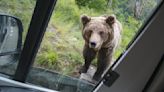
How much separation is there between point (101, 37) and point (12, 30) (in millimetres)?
714

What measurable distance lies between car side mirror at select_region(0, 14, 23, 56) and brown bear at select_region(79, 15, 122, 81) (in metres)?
0.52

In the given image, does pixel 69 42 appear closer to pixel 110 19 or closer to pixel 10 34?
pixel 110 19

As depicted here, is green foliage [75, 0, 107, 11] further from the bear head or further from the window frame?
the window frame

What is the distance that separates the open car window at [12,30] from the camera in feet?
6.33

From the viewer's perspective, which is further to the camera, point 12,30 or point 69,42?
point 12,30

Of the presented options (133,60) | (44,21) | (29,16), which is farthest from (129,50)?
(29,16)

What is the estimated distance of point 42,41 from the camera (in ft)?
6.32

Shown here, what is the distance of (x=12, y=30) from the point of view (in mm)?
2076

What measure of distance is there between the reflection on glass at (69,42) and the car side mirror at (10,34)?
0.67ft

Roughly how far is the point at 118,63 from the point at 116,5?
44 cm

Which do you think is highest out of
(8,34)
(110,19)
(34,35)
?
(110,19)

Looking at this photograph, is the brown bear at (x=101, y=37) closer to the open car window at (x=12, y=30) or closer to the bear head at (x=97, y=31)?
the bear head at (x=97, y=31)

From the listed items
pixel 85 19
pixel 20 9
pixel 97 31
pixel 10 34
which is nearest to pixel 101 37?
pixel 97 31

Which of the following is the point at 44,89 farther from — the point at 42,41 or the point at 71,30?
the point at 71,30
